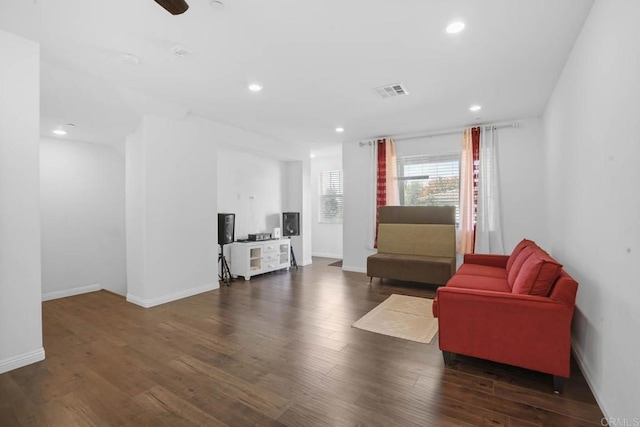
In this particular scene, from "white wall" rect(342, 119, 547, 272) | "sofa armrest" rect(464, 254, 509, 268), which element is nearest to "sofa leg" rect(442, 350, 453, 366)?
"sofa armrest" rect(464, 254, 509, 268)

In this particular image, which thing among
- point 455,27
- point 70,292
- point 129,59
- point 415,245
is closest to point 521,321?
point 455,27

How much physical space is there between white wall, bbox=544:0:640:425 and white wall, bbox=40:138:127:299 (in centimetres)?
658

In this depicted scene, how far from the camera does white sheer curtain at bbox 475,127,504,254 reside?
497cm

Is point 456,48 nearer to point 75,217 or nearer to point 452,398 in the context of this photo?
point 452,398

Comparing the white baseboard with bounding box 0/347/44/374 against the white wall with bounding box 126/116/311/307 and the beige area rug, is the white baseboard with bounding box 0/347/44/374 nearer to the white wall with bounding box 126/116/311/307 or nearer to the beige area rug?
the white wall with bounding box 126/116/311/307

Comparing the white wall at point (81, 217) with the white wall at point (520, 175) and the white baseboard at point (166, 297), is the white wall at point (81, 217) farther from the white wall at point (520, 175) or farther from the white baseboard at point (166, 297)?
the white wall at point (520, 175)

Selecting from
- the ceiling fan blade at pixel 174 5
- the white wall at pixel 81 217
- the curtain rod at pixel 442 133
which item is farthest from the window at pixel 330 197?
the ceiling fan blade at pixel 174 5

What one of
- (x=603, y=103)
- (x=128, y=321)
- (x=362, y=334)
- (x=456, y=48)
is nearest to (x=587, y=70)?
(x=603, y=103)

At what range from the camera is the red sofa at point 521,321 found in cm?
207

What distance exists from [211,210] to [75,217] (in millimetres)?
2404

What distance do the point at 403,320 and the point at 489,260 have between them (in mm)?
1575

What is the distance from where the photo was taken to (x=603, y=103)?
6.39ft

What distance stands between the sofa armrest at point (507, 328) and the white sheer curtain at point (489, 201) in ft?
10.0

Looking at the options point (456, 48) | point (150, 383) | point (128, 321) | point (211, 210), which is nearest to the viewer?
point (150, 383)
